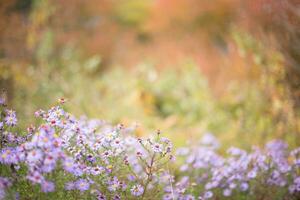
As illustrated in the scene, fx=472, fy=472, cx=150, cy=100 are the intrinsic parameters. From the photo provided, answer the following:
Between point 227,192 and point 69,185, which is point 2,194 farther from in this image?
point 227,192

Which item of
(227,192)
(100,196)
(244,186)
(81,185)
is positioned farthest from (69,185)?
(244,186)

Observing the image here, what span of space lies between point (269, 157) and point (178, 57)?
7356 mm

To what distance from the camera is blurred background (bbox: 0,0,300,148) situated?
5.48 metres

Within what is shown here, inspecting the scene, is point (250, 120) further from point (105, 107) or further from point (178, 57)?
point (178, 57)

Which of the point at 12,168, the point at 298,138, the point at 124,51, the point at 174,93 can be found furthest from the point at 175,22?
the point at 12,168

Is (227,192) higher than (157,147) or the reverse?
higher

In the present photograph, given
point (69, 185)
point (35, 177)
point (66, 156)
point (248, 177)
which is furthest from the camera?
point (248, 177)

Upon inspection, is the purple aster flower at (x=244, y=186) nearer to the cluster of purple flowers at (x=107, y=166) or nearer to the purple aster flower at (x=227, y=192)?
the cluster of purple flowers at (x=107, y=166)

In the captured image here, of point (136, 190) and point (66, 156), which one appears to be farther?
point (136, 190)

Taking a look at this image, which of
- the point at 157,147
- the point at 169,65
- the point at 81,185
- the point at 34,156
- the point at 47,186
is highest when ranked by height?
the point at 169,65

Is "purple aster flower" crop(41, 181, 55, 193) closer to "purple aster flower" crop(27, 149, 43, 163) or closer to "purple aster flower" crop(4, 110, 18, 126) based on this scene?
"purple aster flower" crop(27, 149, 43, 163)

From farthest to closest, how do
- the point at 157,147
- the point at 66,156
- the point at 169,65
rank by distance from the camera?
the point at 169,65 → the point at 157,147 → the point at 66,156

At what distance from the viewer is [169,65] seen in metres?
10.9

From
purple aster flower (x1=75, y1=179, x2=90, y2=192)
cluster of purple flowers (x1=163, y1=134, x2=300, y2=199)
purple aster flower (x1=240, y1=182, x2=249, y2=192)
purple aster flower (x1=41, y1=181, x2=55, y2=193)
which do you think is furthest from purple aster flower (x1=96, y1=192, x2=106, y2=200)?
purple aster flower (x1=240, y1=182, x2=249, y2=192)
